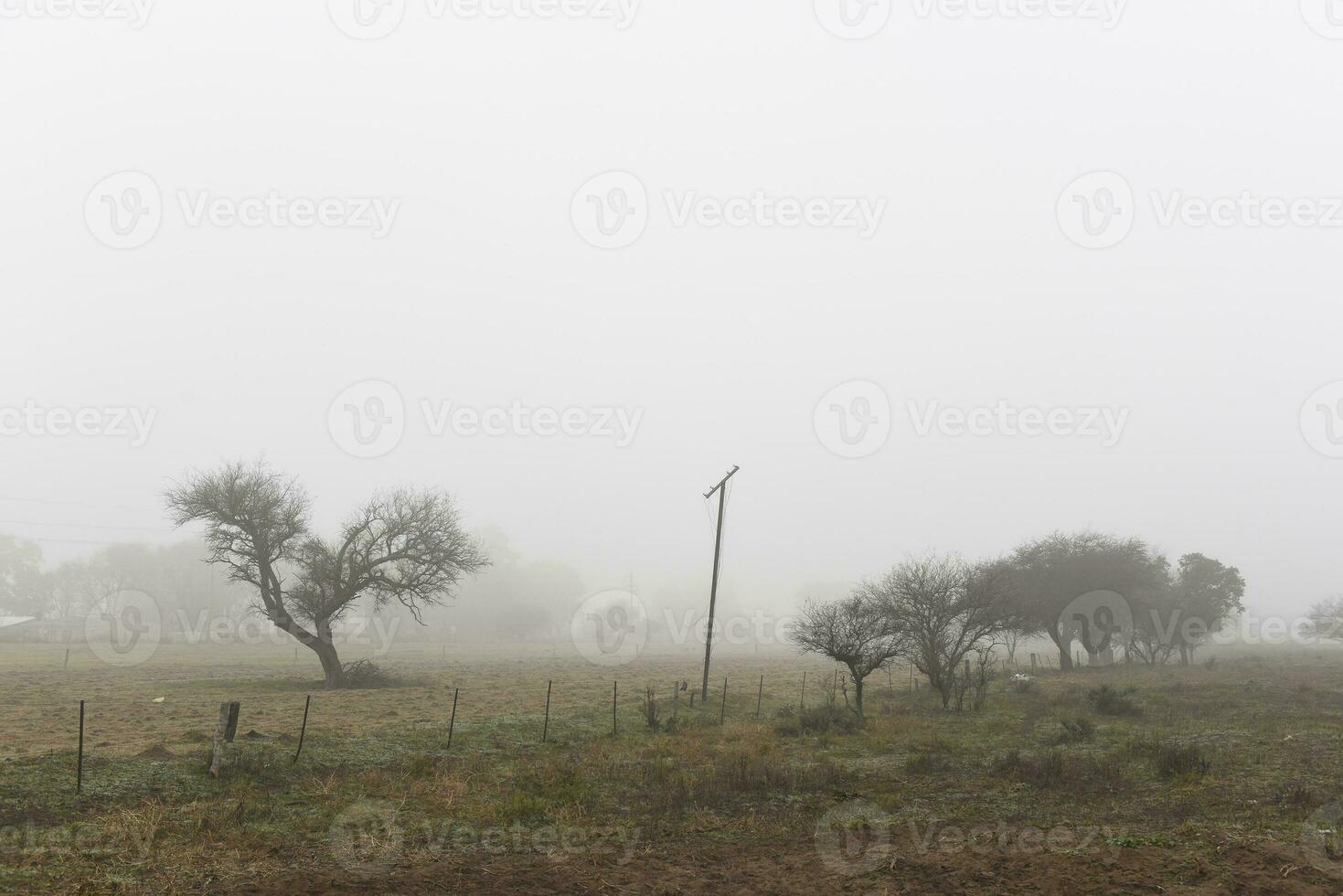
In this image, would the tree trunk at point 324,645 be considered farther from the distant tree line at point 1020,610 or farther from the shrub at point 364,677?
the distant tree line at point 1020,610

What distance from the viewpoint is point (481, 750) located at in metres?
20.6

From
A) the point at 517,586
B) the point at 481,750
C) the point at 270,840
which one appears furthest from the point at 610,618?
the point at 270,840

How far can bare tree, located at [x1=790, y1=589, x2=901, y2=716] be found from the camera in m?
28.9

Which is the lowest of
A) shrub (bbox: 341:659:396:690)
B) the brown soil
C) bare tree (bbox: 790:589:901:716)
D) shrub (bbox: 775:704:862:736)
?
shrub (bbox: 341:659:396:690)

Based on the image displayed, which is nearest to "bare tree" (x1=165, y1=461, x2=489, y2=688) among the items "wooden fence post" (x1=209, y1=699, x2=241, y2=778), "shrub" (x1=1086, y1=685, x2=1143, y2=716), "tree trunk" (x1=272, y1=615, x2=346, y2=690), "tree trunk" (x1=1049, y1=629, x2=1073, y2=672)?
"tree trunk" (x1=272, y1=615, x2=346, y2=690)

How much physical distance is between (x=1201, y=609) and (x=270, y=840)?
7072cm

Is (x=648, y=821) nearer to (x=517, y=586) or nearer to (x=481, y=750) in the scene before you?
(x=481, y=750)

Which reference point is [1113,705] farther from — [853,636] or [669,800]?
[669,800]

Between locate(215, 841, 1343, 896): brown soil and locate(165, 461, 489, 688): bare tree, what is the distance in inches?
1020

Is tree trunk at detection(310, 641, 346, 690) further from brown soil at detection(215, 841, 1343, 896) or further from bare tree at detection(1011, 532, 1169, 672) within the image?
bare tree at detection(1011, 532, 1169, 672)

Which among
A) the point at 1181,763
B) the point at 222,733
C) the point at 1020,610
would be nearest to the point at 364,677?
the point at 222,733

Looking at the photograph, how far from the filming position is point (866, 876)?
37.8 ft

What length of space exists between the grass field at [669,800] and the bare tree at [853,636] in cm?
226

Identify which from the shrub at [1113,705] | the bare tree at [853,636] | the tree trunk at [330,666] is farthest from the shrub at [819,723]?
the tree trunk at [330,666]
